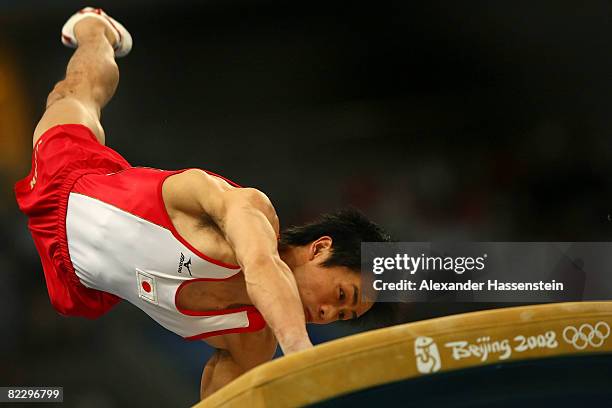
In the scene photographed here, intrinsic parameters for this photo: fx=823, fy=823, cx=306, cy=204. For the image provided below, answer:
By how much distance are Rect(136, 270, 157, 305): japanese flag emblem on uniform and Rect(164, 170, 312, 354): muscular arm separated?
0.35 metres

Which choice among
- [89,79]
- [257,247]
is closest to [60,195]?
[89,79]

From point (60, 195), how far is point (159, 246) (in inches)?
14.0

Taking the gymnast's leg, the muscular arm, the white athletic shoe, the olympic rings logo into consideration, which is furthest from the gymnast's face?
the olympic rings logo

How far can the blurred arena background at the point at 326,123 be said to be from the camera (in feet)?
8.91

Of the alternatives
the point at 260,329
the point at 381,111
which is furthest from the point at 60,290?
the point at 381,111

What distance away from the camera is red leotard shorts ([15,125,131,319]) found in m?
2.44

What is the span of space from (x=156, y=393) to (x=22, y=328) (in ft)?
1.71

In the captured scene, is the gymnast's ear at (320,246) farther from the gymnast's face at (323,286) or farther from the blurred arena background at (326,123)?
the blurred arena background at (326,123)

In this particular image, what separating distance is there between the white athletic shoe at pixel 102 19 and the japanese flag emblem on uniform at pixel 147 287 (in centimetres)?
89

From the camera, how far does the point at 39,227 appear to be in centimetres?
254

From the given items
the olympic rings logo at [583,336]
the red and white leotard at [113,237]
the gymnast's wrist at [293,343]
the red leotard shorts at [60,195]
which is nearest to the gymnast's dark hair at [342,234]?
the red and white leotard at [113,237]

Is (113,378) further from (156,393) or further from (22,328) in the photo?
(22,328)

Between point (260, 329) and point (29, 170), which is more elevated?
point (29, 170)

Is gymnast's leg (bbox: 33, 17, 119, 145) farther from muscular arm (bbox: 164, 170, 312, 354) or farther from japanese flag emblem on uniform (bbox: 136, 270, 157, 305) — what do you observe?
muscular arm (bbox: 164, 170, 312, 354)
